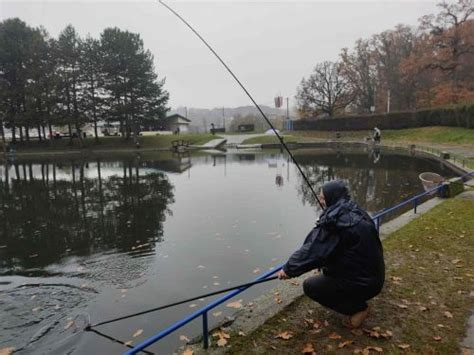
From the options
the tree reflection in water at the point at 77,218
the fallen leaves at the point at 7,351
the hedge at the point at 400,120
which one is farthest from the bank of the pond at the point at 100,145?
the fallen leaves at the point at 7,351

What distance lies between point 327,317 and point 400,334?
0.72 m

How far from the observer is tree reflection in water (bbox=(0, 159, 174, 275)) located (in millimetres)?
8062

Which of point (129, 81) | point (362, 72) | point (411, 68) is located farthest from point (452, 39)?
point (129, 81)

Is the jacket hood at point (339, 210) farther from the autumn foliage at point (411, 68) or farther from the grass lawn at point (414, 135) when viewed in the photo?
the autumn foliage at point (411, 68)

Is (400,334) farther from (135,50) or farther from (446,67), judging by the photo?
(135,50)

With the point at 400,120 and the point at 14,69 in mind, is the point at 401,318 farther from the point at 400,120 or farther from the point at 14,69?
the point at 14,69

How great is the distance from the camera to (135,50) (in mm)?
46812

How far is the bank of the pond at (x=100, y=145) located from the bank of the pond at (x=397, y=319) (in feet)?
136

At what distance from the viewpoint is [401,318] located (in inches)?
155

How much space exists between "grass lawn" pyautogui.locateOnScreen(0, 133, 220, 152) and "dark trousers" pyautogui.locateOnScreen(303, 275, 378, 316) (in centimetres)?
4427

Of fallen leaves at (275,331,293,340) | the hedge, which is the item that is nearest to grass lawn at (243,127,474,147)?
the hedge

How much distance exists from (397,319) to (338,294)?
0.93 meters

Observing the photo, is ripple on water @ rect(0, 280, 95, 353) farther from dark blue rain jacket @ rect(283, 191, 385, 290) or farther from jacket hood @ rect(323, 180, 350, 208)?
jacket hood @ rect(323, 180, 350, 208)

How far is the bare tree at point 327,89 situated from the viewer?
2124 inches
